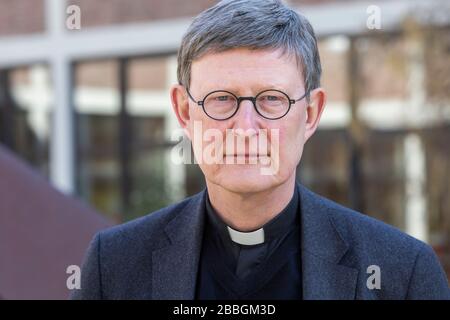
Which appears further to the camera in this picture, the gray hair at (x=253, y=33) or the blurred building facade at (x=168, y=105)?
the blurred building facade at (x=168, y=105)

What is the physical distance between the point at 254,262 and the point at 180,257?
17 centimetres

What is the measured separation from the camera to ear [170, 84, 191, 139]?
6.42 feet

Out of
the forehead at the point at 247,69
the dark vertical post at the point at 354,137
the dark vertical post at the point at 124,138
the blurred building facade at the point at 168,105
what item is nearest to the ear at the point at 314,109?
the forehead at the point at 247,69

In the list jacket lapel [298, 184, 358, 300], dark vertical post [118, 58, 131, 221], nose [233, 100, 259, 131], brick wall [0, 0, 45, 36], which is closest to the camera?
nose [233, 100, 259, 131]

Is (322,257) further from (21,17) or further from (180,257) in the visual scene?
(21,17)

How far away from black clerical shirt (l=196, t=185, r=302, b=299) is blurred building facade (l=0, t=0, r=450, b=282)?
7404mm

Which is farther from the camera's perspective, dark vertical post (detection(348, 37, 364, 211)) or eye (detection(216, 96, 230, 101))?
dark vertical post (detection(348, 37, 364, 211))

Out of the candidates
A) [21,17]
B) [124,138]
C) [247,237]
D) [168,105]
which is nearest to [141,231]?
[247,237]

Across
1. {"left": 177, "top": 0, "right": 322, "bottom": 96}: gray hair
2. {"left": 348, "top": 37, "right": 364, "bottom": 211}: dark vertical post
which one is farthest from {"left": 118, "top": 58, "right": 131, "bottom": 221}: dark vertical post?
{"left": 177, "top": 0, "right": 322, "bottom": 96}: gray hair

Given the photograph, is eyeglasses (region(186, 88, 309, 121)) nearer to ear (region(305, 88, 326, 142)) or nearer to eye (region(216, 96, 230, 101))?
eye (region(216, 96, 230, 101))

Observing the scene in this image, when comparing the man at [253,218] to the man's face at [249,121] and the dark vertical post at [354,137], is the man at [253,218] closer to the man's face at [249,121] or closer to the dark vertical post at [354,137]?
the man's face at [249,121]

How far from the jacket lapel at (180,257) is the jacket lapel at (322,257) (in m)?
0.24

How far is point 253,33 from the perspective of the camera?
1814 mm

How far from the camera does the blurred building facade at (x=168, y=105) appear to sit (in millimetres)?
9719
